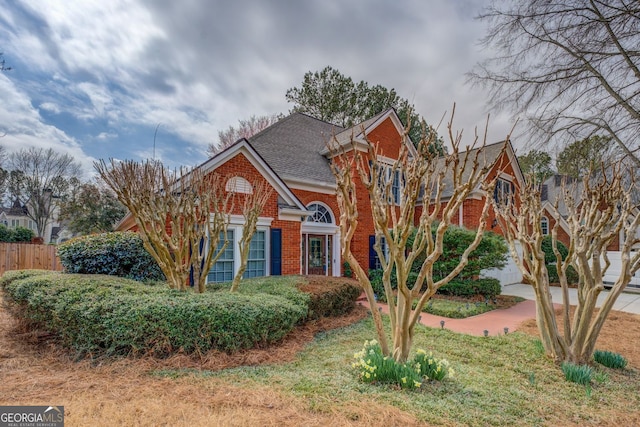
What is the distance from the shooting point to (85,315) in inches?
185

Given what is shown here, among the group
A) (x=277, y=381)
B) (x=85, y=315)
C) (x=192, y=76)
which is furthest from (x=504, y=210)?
(x=192, y=76)

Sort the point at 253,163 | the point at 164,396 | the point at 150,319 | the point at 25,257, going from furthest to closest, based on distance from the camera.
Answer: the point at 25,257
the point at 253,163
the point at 150,319
the point at 164,396

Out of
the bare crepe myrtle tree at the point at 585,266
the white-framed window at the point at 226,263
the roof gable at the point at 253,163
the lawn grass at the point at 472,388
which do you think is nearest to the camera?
the lawn grass at the point at 472,388

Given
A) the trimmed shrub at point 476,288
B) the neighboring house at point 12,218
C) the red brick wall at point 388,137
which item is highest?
the red brick wall at point 388,137

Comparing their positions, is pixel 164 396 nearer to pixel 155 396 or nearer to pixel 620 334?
pixel 155 396

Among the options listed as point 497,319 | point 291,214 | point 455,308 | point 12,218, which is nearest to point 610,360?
point 497,319

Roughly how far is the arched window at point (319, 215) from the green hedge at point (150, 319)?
7.63 meters

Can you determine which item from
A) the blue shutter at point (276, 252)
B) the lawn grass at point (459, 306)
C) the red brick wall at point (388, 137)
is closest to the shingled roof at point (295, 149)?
the blue shutter at point (276, 252)

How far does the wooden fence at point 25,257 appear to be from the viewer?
49.1 feet

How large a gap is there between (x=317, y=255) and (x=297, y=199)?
10.6ft

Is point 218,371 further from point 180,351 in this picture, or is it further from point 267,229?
point 267,229

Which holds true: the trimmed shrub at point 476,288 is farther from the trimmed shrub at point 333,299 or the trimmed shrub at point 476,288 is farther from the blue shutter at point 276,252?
the blue shutter at point 276,252

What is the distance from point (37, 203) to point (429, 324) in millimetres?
37274

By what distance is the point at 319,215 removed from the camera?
1339 centimetres
